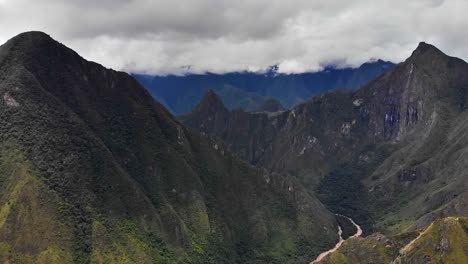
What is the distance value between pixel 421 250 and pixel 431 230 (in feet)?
26.5

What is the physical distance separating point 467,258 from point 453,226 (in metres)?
12.0

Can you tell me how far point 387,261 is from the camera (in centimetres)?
19988

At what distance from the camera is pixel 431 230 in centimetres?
18562

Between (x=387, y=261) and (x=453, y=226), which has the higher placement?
(x=453, y=226)

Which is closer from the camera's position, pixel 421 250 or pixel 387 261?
pixel 421 250

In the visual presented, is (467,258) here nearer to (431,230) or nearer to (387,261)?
(431,230)

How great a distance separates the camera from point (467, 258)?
176 metres

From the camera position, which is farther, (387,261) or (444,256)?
(387,261)

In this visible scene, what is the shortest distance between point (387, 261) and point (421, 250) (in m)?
20.0

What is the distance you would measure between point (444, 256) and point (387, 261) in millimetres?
25895

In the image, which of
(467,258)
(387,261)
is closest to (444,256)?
(467,258)

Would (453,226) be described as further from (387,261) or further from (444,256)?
(387,261)

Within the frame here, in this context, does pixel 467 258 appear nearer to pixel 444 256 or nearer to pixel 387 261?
pixel 444 256

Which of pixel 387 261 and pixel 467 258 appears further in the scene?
pixel 387 261
